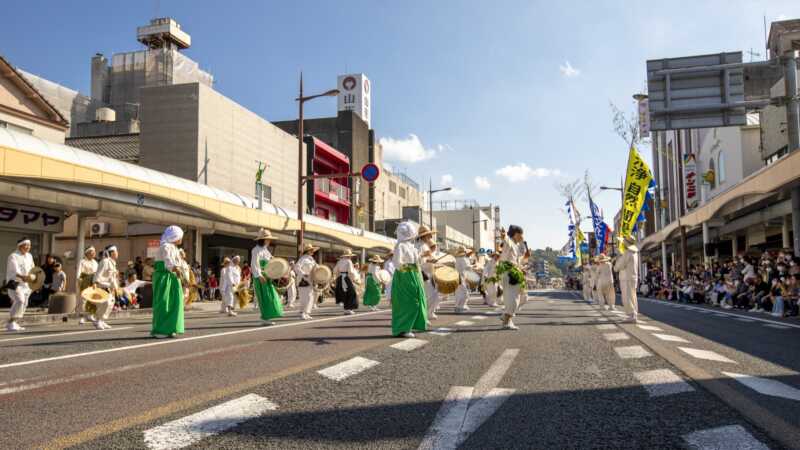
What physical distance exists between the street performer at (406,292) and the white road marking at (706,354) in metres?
3.74

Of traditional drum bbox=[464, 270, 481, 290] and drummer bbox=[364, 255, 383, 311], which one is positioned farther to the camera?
drummer bbox=[364, 255, 383, 311]

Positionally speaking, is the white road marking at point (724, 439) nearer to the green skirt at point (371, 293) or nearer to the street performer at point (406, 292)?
the street performer at point (406, 292)

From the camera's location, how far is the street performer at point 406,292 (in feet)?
31.1

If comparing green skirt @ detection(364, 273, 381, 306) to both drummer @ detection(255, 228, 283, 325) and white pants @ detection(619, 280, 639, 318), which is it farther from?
white pants @ detection(619, 280, 639, 318)

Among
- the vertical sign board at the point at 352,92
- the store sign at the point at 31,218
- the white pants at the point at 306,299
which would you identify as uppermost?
the vertical sign board at the point at 352,92

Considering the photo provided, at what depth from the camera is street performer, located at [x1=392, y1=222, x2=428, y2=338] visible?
948cm

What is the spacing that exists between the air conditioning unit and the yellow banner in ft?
75.7

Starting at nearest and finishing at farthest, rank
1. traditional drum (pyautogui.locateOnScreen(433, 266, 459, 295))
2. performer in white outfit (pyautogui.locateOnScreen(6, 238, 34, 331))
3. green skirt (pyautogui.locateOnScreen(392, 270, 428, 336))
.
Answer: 1. green skirt (pyautogui.locateOnScreen(392, 270, 428, 336))
2. performer in white outfit (pyautogui.locateOnScreen(6, 238, 34, 331))
3. traditional drum (pyautogui.locateOnScreen(433, 266, 459, 295))

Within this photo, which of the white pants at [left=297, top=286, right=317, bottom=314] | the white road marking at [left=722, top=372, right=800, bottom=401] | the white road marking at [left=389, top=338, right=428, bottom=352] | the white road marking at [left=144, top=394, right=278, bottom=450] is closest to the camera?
the white road marking at [left=144, top=394, right=278, bottom=450]

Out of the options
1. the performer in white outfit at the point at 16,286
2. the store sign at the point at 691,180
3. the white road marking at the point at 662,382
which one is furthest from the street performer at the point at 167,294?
the store sign at the point at 691,180

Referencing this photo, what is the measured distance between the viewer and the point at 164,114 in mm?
30188

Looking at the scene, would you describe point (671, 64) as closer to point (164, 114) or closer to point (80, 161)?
point (80, 161)

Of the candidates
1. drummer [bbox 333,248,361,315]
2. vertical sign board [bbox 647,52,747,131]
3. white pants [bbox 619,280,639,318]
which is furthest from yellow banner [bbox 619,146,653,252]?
drummer [bbox 333,248,361,315]

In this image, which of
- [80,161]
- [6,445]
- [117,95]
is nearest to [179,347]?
[6,445]
